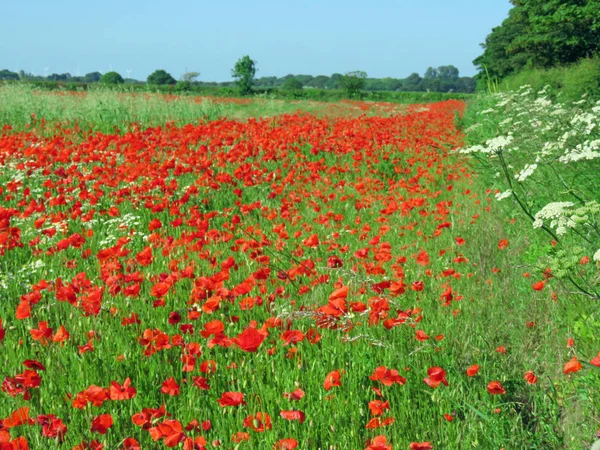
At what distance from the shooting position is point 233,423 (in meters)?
2.03

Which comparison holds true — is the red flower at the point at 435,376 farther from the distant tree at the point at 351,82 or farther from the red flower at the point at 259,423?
the distant tree at the point at 351,82

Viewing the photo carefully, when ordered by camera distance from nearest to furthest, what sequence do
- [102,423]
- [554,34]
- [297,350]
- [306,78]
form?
[102,423], [297,350], [554,34], [306,78]

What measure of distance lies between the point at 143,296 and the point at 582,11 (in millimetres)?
22277

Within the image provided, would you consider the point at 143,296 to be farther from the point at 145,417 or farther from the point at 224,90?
the point at 224,90

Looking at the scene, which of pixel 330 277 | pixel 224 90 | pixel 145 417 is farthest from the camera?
pixel 224 90

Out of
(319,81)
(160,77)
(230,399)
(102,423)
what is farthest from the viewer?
(319,81)

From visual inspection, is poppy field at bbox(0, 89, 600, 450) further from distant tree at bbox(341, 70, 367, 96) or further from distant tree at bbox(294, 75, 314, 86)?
distant tree at bbox(294, 75, 314, 86)

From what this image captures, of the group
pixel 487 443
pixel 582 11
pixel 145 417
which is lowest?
pixel 487 443

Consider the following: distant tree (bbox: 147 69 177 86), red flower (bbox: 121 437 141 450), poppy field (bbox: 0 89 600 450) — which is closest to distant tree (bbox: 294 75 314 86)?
distant tree (bbox: 147 69 177 86)

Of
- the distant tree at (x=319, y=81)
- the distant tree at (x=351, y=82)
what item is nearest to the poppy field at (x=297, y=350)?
the distant tree at (x=351, y=82)

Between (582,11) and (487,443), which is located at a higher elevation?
(582,11)

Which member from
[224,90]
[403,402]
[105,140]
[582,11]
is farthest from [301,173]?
[224,90]

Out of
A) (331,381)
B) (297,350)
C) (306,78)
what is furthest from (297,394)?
(306,78)

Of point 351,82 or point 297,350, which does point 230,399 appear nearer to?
point 297,350
